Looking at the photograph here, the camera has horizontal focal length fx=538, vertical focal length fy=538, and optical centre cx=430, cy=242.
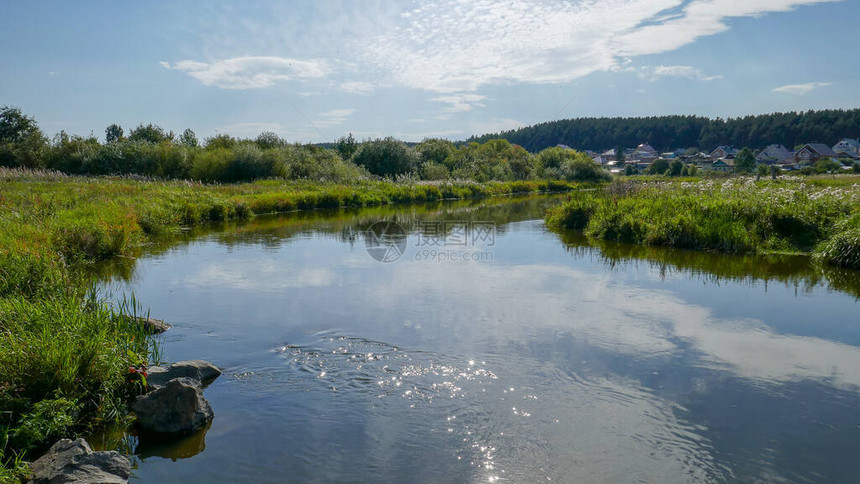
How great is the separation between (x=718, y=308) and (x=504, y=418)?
19.5 ft

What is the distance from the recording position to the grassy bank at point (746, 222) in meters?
13.8

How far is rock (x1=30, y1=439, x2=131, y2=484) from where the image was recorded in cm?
405

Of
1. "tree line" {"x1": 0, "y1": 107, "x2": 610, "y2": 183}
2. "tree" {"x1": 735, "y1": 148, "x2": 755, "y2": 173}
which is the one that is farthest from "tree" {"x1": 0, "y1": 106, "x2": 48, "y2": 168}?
"tree" {"x1": 735, "y1": 148, "x2": 755, "y2": 173}

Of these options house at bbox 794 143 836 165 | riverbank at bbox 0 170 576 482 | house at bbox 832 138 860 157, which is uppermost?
house at bbox 832 138 860 157

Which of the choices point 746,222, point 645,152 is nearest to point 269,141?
point 746,222

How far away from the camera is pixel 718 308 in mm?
9609

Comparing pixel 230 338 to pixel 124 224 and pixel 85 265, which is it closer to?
pixel 85 265

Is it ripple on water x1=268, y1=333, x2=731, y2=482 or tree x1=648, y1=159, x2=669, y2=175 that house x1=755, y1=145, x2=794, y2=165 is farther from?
ripple on water x1=268, y1=333, x2=731, y2=482

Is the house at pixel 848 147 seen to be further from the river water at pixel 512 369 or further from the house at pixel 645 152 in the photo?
the river water at pixel 512 369

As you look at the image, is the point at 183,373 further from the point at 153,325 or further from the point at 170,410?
the point at 153,325

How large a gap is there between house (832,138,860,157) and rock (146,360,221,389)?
106167 millimetres

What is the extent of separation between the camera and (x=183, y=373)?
20.0 feet

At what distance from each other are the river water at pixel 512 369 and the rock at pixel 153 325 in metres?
0.21

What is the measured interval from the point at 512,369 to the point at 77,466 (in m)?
4.65
